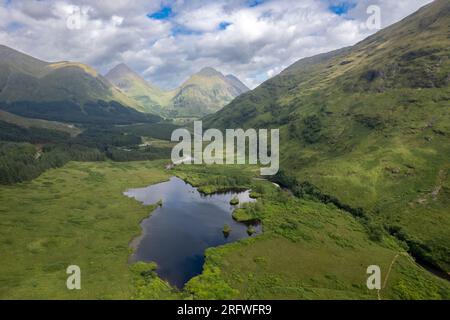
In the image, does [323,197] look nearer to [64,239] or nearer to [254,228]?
[254,228]

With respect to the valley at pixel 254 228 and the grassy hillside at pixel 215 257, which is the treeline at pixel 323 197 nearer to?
the valley at pixel 254 228

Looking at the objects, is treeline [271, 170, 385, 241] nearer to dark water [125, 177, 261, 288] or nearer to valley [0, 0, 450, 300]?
valley [0, 0, 450, 300]

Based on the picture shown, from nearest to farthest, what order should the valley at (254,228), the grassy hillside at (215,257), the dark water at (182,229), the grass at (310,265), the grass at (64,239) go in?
the grass at (64,239) < the grassy hillside at (215,257) < the grass at (310,265) < the valley at (254,228) < the dark water at (182,229)

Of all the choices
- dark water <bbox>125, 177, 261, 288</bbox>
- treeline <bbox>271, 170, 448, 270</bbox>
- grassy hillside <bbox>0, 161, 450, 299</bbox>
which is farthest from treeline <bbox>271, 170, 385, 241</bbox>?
dark water <bbox>125, 177, 261, 288</bbox>

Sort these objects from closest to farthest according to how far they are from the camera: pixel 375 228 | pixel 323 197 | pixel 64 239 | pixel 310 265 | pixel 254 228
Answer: pixel 310 265 → pixel 64 239 → pixel 375 228 → pixel 254 228 → pixel 323 197

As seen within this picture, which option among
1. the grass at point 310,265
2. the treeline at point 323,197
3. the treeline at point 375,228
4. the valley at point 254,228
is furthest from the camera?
the treeline at point 323,197

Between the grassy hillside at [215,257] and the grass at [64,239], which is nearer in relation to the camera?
the grass at [64,239]

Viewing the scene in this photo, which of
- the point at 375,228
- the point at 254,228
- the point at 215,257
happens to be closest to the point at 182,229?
the point at 254,228

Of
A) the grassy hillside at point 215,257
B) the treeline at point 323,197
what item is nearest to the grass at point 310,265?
the grassy hillside at point 215,257
